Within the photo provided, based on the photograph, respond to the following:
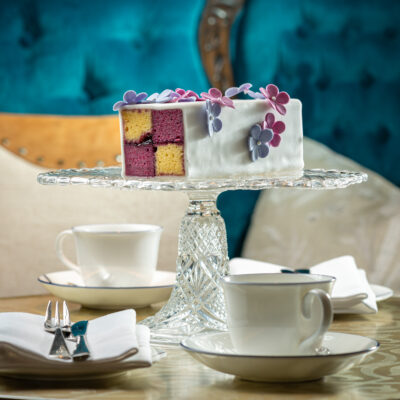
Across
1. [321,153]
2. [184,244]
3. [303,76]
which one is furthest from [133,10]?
[184,244]

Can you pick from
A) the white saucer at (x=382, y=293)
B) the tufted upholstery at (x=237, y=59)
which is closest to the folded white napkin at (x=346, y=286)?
the white saucer at (x=382, y=293)

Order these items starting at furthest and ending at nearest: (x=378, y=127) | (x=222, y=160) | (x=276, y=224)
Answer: (x=378, y=127)
(x=276, y=224)
(x=222, y=160)

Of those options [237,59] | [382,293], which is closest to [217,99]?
[382,293]

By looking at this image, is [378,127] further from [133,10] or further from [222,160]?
[222,160]

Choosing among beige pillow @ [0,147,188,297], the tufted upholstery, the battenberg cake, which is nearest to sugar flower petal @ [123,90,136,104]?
the battenberg cake

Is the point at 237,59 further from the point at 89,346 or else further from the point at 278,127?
the point at 89,346

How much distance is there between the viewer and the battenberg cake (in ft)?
3.14

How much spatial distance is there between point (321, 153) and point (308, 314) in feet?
5.40

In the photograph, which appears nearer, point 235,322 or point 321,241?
point 235,322

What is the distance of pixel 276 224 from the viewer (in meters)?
2.27

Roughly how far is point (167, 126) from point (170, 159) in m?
0.04

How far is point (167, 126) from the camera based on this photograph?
98 centimetres

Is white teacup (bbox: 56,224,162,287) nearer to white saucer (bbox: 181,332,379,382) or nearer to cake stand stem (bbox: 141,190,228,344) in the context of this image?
cake stand stem (bbox: 141,190,228,344)

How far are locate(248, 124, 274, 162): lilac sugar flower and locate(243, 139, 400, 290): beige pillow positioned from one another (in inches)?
43.5
